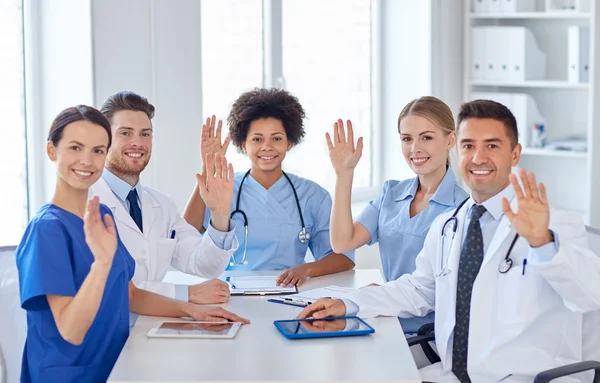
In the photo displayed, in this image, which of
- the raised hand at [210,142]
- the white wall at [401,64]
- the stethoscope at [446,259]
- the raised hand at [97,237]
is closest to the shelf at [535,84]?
the white wall at [401,64]

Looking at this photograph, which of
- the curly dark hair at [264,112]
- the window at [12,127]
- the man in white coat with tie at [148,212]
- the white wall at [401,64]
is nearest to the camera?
the man in white coat with tie at [148,212]

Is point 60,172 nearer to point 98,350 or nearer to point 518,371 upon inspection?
point 98,350

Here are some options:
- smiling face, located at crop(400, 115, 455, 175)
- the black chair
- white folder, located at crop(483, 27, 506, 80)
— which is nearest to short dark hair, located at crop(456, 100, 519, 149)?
smiling face, located at crop(400, 115, 455, 175)

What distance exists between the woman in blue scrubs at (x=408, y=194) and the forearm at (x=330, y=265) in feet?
Result: 0.29

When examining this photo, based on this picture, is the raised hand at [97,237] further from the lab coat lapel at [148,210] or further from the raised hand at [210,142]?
the raised hand at [210,142]

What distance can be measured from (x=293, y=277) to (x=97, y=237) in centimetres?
98

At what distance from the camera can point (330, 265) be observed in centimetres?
284

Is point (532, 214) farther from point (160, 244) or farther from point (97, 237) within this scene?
point (160, 244)

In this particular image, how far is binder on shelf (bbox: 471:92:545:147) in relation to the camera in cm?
450

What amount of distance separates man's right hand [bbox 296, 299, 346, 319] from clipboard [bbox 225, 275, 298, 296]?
295mm

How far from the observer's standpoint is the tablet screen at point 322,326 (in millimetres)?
2061

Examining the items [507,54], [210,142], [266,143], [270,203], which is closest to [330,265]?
[270,203]

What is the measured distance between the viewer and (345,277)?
9.09 feet

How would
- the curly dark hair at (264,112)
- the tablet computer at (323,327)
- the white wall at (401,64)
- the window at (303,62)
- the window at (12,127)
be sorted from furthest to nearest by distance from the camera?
1. the white wall at (401,64)
2. the window at (303,62)
3. the window at (12,127)
4. the curly dark hair at (264,112)
5. the tablet computer at (323,327)
